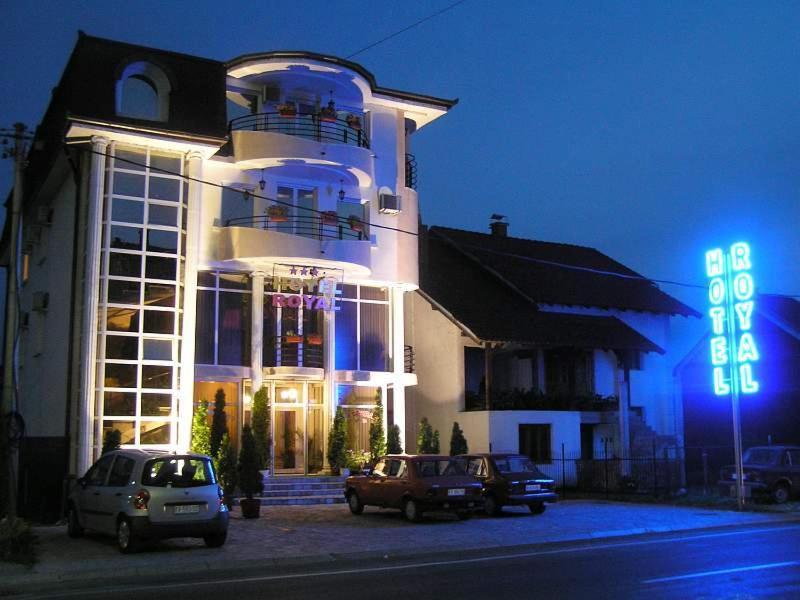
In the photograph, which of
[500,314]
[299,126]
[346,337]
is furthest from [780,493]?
[299,126]

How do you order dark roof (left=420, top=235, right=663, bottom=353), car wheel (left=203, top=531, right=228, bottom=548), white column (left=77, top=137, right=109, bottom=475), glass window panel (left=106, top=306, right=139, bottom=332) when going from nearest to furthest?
car wheel (left=203, top=531, right=228, bottom=548) → white column (left=77, top=137, right=109, bottom=475) → glass window panel (left=106, top=306, right=139, bottom=332) → dark roof (left=420, top=235, right=663, bottom=353)

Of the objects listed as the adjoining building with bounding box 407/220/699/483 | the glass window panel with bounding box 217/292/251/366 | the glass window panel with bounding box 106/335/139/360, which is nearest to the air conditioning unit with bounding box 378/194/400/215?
the adjoining building with bounding box 407/220/699/483

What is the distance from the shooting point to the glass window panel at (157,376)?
2397 cm

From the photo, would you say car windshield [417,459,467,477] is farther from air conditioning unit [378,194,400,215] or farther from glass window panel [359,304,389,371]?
air conditioning unit [378,194,400,215]

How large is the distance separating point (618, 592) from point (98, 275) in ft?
57.2

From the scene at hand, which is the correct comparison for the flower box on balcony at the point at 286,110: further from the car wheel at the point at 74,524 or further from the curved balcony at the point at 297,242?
the car wheel at the point at 74,524

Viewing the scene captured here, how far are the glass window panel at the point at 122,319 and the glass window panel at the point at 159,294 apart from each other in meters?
0.51

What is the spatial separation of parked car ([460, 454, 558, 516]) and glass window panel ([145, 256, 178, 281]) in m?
9.57

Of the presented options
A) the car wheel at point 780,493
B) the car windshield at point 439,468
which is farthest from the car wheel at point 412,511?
the car wheel at point 780,493

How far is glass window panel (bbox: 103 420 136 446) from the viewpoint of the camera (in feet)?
76.7

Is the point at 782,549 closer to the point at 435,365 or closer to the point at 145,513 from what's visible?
the point at 145,513

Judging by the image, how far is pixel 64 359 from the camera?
24672 millimetres

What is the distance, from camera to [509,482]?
21.8m

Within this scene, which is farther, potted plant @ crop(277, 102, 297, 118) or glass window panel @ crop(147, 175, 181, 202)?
potted plant @ crop(277, 102, 297, 118)
